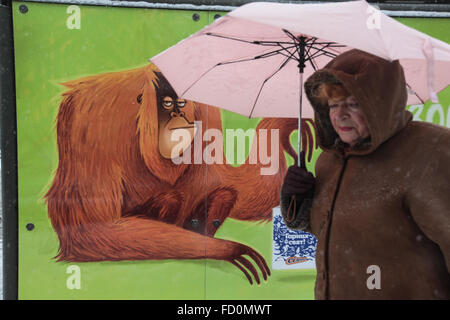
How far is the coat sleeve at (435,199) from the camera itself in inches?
52.9

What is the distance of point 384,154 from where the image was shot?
153cm

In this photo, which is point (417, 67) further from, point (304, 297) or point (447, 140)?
point (304, 297)

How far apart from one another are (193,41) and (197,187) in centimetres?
146

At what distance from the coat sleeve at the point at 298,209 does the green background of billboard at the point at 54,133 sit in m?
1.34

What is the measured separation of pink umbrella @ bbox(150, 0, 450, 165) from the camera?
55.5 inches

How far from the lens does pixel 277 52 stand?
2.12m

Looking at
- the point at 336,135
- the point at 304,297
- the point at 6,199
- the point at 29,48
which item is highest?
the point at 29,48

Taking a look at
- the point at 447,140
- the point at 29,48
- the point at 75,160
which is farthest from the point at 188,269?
the point at 447,140

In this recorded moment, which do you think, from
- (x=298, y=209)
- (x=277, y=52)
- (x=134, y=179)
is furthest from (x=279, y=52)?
(x=134, y=179)

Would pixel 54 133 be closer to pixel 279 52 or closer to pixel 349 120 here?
pixel 279 52

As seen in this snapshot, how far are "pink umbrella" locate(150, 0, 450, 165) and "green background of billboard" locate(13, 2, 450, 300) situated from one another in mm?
939

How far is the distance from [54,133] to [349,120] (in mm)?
2329

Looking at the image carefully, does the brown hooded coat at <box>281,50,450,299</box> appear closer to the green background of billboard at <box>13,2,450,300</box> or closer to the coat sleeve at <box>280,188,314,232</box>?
the coat sleeve at <box>280,188,314,232</box>

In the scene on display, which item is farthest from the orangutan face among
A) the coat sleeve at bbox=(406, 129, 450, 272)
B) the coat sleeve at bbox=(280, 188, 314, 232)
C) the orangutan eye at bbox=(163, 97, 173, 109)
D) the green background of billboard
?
the coat sleeve at bbox=(406, 129, 450, 272)
